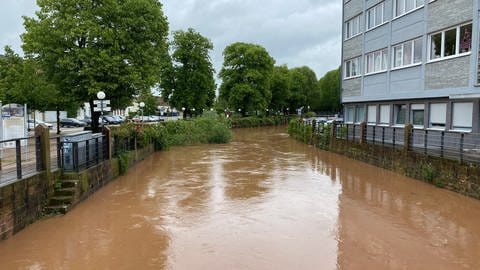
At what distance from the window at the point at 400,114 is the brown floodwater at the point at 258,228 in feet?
24.3

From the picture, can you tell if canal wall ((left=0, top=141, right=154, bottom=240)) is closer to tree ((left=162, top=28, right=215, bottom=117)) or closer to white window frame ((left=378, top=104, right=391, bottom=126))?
white window frame ((left=378, top=104, right=391, bottom=126))

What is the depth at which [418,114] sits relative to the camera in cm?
2230

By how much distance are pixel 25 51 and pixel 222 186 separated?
1694cm

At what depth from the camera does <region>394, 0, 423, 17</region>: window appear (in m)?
22.1

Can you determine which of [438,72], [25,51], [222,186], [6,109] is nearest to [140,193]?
[222,186]

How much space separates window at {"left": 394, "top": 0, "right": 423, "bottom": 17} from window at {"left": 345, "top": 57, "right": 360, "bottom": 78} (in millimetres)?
Result: 6329

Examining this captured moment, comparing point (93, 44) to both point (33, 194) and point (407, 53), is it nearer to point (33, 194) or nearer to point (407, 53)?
point (33, 194)

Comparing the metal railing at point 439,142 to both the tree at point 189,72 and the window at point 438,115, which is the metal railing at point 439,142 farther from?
the tree at point 189,72

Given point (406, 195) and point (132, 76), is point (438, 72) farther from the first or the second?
point (132, 76)

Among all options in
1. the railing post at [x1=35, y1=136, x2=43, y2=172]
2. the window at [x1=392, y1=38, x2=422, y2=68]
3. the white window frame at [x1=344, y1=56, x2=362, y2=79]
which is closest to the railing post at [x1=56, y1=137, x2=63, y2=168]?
the railing post at [x1=35, y1=136, x2=43, y2=172]

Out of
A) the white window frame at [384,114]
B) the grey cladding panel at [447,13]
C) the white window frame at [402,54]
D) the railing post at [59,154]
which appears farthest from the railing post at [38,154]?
the white window frame at [384,114]

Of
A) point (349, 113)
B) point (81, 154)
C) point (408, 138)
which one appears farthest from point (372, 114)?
point (81, 154)

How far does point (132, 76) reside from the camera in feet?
83.1

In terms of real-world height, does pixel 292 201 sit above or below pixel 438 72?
below
